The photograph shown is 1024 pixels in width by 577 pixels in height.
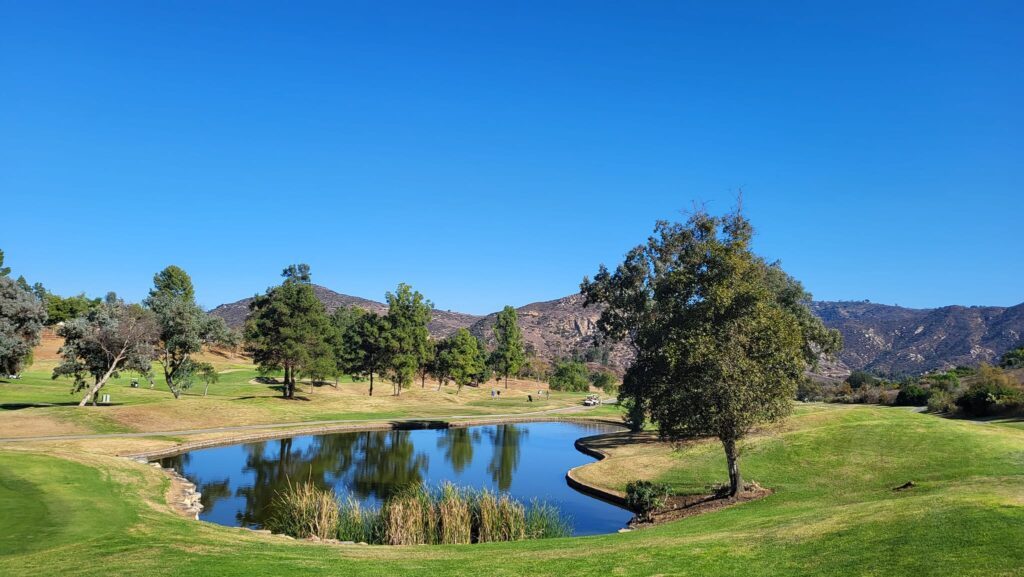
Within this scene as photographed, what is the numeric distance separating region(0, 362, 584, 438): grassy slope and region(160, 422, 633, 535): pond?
7264 mm

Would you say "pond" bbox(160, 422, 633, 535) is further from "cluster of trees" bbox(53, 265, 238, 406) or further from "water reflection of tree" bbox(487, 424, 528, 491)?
"cluster of trees" bbox(53, 265, 238, 406)

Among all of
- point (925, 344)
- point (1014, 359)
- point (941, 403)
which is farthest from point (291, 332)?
point (925, 344)

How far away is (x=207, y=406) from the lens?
5053 cm

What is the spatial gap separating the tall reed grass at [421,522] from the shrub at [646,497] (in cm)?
397

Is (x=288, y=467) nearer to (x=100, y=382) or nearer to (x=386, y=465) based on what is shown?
(x=386, y=465)

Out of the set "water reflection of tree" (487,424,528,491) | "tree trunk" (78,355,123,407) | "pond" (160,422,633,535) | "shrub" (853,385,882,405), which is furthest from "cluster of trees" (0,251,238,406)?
"shrub" (853,385,882,405)

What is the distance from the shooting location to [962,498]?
1530cm

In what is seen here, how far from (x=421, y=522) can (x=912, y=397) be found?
50459 mm

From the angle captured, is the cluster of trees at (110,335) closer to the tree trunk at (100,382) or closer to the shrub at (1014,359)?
the tree trunk at (100,382)

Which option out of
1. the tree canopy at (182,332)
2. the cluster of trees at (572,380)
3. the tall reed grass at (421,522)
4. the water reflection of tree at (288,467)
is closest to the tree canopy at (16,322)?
the tree canopy at (182,332)

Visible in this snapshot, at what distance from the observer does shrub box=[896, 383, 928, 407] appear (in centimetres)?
5253

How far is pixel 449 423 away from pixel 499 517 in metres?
38.6

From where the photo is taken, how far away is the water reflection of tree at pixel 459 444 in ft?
136

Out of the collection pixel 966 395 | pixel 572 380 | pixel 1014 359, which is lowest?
pixel 572 380
